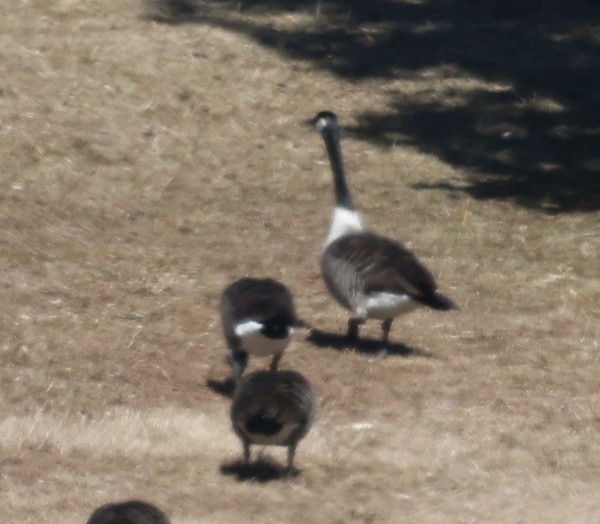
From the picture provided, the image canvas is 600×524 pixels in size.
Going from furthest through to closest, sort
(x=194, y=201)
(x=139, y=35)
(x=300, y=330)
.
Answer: (x=139, y=35) → (x=194, y=201) → (x=300, y=330)

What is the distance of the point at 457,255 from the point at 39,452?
6024 mm

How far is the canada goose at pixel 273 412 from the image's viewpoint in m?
8.54

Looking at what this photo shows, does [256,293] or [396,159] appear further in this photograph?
[396,159]

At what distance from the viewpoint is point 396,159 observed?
17188 mm

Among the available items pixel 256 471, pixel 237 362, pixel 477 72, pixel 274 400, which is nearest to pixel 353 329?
pixel 237 362

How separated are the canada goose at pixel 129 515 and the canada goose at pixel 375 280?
13.6ft

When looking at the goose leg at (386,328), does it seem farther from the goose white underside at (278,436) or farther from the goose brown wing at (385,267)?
the goose white underside at (278,436)

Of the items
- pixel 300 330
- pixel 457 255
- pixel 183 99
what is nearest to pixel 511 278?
pixel 457 255

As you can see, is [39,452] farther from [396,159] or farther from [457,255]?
[396,159]

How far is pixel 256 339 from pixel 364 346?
1.98 m

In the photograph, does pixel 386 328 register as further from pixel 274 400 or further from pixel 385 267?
pixel 274 400

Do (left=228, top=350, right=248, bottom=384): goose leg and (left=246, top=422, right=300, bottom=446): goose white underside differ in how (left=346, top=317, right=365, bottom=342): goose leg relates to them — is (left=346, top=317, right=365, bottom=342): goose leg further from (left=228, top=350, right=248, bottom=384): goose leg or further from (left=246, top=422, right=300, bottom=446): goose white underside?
(left=246, top=422, right=300, bottom=446): goose white underside

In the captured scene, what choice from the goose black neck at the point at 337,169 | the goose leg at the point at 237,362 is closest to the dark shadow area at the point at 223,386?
the goose leg at the point at 237,362

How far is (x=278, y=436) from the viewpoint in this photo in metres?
8.62
